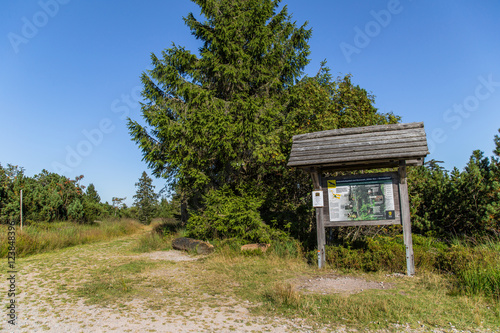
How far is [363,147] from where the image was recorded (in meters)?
9.21

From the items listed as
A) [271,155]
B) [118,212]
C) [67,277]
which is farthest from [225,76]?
[118,212]

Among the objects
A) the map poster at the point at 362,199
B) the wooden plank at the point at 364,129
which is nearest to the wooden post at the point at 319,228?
the map poster at the point at 362,199

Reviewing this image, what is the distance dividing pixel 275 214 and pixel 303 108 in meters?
4.39

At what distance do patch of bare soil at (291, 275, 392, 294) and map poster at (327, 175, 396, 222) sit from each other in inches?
69.8

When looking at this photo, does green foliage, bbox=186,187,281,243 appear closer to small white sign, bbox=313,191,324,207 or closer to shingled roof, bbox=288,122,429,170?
small white sign, bbox=313,191,324,207

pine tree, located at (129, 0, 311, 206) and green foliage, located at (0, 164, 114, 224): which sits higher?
pine tree, located at (129, 0, 311, 206)

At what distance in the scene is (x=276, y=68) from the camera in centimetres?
1658

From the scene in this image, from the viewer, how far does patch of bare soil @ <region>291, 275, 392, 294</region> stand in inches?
284

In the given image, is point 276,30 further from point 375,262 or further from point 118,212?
point 118,212

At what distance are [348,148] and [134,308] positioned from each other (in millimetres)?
6338

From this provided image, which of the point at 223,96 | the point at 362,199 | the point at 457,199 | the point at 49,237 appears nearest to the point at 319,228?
the point at 362,199

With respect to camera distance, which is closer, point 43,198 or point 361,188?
point 361,188

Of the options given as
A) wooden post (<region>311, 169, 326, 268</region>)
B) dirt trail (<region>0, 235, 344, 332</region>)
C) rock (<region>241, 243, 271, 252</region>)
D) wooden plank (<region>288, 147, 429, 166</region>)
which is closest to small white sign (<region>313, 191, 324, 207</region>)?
wooden post (<region>311, 169, 326, 268</region>)

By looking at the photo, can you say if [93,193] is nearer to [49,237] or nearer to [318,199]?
[49,237]
